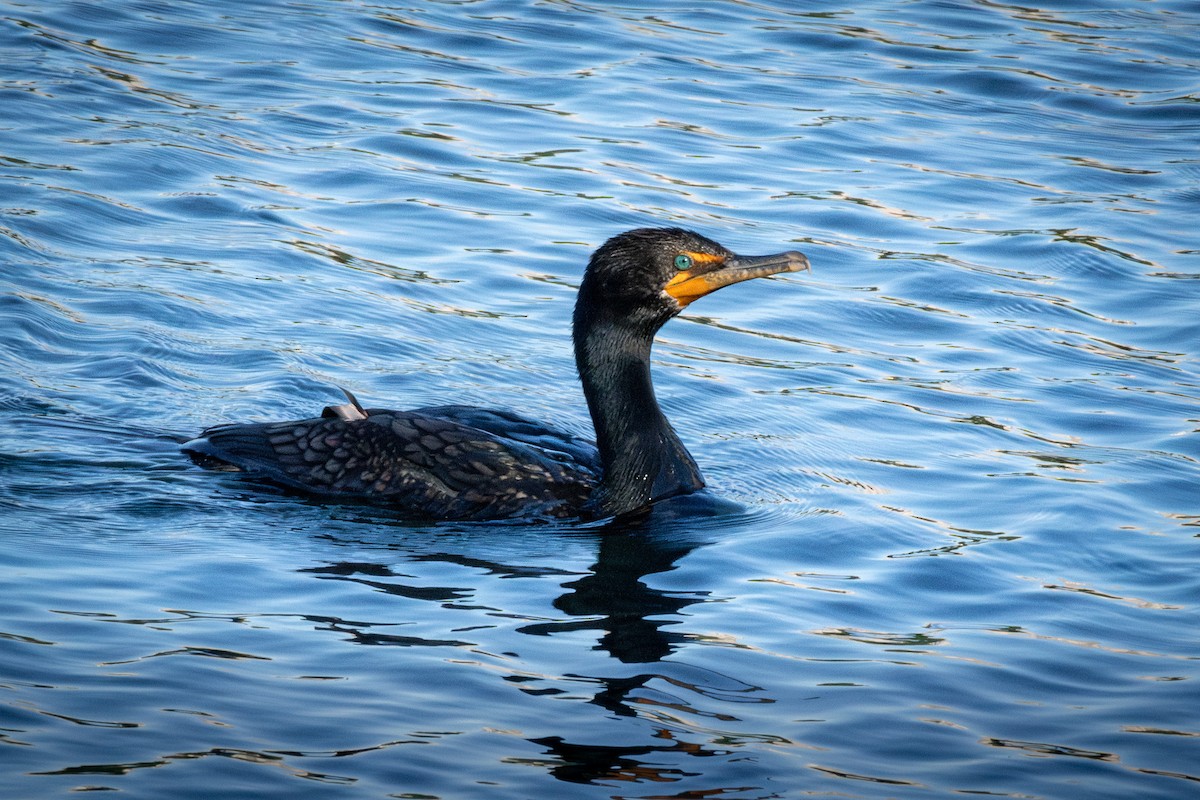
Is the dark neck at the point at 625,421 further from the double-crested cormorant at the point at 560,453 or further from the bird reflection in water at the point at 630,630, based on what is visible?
the bird reflection in water at the point at 630,630

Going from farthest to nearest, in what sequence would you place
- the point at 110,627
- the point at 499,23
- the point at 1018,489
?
1. the point at 499,23
2. the point at 1018,489
3. the point at 110,627

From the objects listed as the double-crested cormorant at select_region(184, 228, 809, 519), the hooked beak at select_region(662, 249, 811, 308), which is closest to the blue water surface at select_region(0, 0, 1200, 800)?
the double-crested cormorant at select_region(184, 228, 809, 519)

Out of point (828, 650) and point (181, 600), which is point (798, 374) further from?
Answer: point (181, 600)

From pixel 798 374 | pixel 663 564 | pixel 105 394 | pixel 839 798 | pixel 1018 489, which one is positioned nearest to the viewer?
pixel 839 798

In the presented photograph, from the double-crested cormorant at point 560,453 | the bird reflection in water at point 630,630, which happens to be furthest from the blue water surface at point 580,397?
the double-crested cormorant at point 560,453

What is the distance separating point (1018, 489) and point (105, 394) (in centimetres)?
474

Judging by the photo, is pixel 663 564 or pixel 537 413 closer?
pixel 663 564

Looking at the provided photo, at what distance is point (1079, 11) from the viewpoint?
15.4 m

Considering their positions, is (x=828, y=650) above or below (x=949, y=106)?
below

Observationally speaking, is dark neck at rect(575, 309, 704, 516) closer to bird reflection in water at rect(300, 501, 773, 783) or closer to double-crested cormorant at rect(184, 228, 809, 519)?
double-crested cormorant at rect(184, 228, 809, 519)

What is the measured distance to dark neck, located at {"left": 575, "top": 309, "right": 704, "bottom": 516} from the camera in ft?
23.0

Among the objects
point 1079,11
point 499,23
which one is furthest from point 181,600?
point 1079,11

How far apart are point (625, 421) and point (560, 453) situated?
0.39m

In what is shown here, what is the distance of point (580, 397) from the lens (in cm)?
862
